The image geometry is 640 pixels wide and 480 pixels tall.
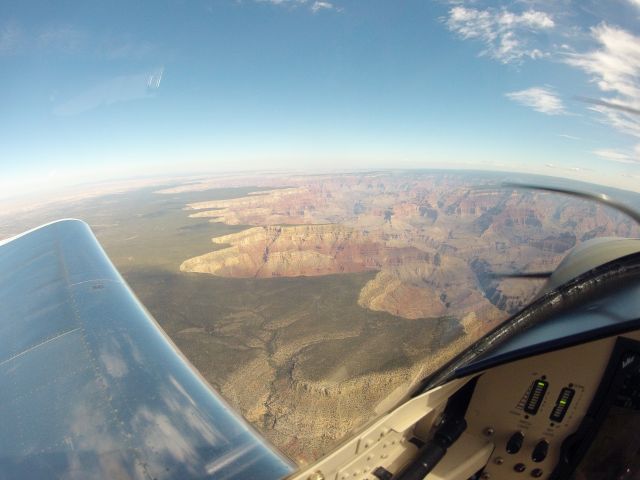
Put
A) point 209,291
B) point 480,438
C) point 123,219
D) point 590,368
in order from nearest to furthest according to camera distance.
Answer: point 590,368
point 480,438
point 209,291
point 123,219

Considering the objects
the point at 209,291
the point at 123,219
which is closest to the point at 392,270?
the point at 209,291

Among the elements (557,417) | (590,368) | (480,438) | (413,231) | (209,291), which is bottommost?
(209,291)

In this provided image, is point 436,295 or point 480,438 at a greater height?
point 480,438

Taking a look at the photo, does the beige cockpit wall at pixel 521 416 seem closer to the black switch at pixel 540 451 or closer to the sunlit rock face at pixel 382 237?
the black switch at pixel 540 451

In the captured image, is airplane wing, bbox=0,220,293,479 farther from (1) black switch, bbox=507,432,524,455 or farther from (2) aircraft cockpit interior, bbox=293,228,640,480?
(1) black switch, bbox=507,432,524,455

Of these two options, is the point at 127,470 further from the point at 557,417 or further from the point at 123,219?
the point at 123,219

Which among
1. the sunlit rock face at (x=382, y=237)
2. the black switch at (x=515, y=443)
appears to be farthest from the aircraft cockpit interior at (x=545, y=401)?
the sunlit rock face at (x=382, y=237)
